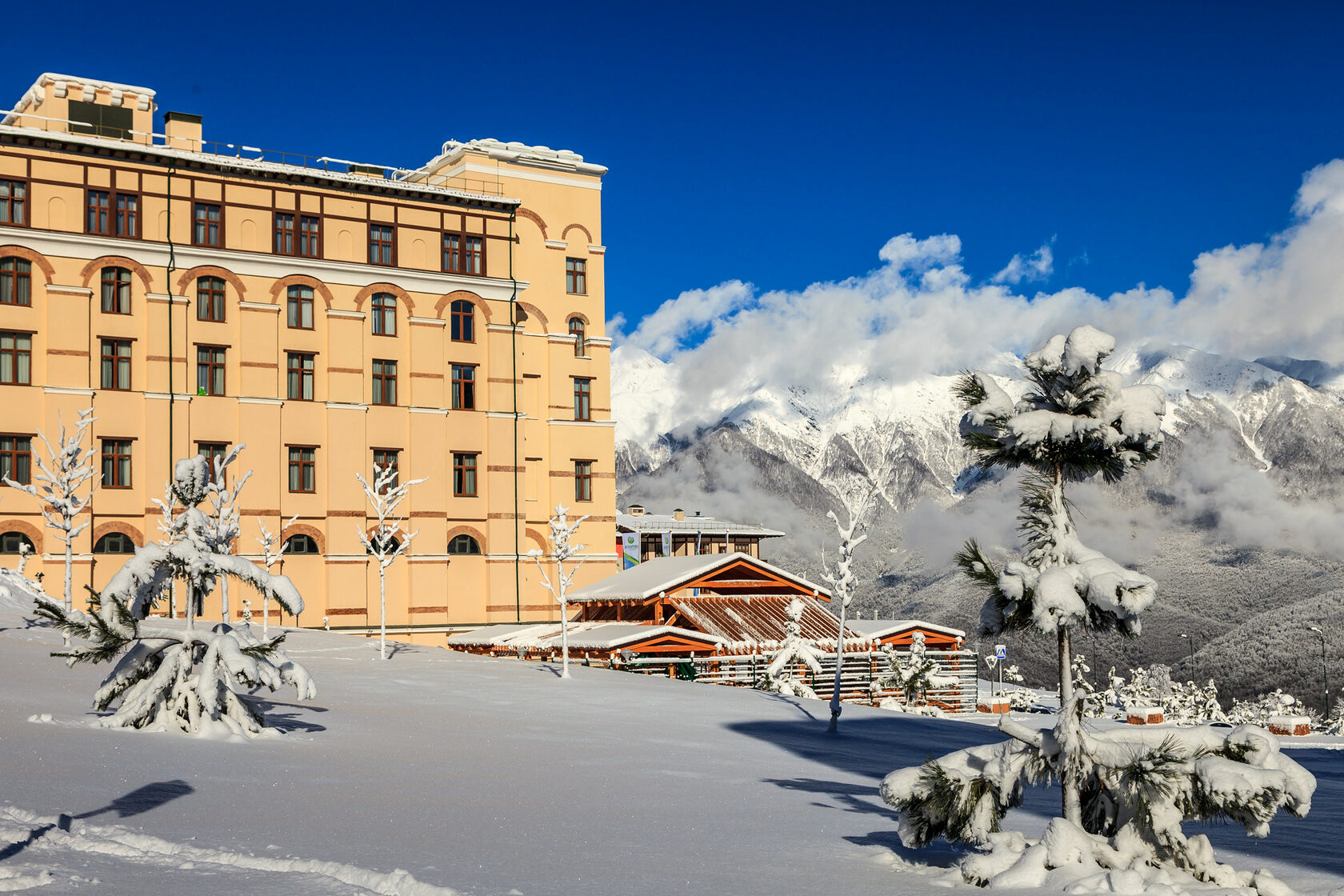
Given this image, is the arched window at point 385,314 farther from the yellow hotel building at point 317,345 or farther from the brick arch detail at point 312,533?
the brick arch detail at point 312,533

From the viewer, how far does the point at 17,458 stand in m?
43.9

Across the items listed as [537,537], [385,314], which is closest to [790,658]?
[537,537]

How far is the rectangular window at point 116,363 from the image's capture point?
45.6m

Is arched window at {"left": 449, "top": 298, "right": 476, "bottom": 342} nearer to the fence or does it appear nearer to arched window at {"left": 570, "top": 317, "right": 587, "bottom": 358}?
arched window at {"left": 570, "top": 317, "right": 587, "bottom": 358}

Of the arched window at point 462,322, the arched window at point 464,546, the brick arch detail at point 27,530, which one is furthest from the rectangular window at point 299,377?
the brick arch detail at point 27,530

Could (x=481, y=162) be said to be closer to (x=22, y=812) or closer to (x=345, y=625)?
(x=345, y=625)

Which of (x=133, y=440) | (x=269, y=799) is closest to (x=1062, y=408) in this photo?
(x=269, y=799)

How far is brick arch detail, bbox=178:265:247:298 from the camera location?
46.9m

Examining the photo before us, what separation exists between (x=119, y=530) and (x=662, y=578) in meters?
20.1

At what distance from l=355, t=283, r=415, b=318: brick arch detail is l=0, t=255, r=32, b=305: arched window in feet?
38.4

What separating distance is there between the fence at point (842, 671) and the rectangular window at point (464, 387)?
1531 centimetres

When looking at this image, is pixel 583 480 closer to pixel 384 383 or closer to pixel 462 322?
pixel 462 322

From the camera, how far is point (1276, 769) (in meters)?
8.72

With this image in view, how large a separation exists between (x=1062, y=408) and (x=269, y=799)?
316 inches
